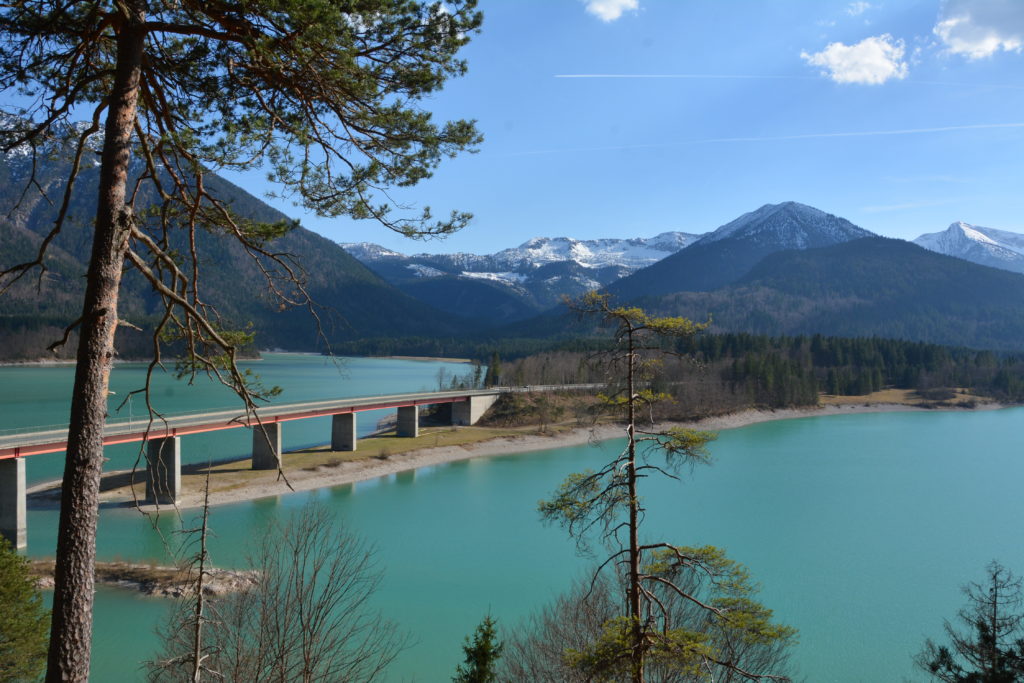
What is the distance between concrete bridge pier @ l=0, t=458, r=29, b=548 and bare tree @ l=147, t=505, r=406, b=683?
7941mm

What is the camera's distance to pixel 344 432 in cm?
4125

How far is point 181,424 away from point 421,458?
1499cm

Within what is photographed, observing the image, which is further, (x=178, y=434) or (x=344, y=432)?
(x=344, y=432)

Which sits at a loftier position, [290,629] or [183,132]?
[183,132]

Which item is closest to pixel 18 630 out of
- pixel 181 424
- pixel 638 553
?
pixel 638 553

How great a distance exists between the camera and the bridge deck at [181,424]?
23031mm

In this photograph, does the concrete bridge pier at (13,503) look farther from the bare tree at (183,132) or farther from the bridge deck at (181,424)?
the bare tree at (183,132)

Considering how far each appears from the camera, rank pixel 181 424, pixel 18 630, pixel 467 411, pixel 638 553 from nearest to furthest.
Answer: pixel 638 553 < pixel 18 630 < pixel 181 424 < pixel 467 411

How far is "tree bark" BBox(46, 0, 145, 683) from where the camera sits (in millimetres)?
3988

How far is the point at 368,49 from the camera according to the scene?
19.2 ft

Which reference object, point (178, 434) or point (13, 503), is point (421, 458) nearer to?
point (178, 434)

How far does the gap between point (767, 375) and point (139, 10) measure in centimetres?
7027

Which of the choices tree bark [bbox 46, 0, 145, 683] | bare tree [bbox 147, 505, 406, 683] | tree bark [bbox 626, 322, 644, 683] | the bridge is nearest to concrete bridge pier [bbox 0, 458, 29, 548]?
the bridge

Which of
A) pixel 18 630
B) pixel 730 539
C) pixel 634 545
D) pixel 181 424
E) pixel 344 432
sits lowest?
pixel 730 539
